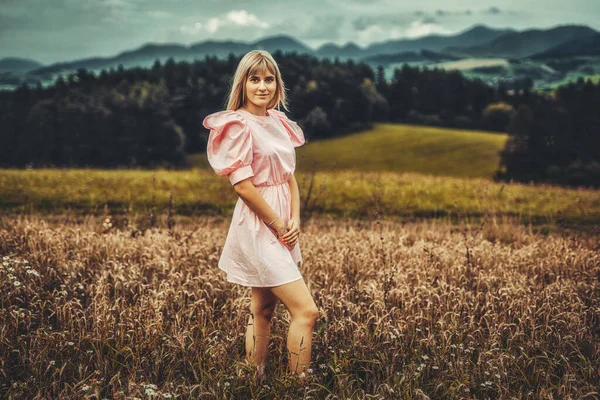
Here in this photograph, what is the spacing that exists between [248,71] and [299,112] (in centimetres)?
7515

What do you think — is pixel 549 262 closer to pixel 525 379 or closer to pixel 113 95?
pixel 525 379

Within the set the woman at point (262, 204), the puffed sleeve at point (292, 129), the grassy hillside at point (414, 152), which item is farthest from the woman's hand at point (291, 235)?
the grassy hillside at point (414, 152)

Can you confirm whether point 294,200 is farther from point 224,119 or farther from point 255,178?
point 224,119

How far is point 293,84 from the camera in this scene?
83750 millimetres

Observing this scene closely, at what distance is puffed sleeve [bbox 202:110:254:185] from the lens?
3582mm

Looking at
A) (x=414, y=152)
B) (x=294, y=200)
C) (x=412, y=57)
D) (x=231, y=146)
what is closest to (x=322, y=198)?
(x=294, y=200)

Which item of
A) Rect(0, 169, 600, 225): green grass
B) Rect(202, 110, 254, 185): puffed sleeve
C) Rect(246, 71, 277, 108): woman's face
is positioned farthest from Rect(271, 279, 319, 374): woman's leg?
Rect(0, 169, 600, 225): green grass

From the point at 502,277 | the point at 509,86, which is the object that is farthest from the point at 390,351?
the point at 509,86

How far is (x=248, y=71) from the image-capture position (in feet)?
12.3

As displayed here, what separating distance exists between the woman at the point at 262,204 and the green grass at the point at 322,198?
774cm

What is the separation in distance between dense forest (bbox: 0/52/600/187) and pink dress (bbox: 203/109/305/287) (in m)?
41.5

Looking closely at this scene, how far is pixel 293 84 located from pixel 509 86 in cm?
3666

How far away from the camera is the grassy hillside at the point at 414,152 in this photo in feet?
183

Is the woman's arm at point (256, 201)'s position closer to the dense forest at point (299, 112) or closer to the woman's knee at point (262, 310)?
the woman's knee at point (262, 310)
